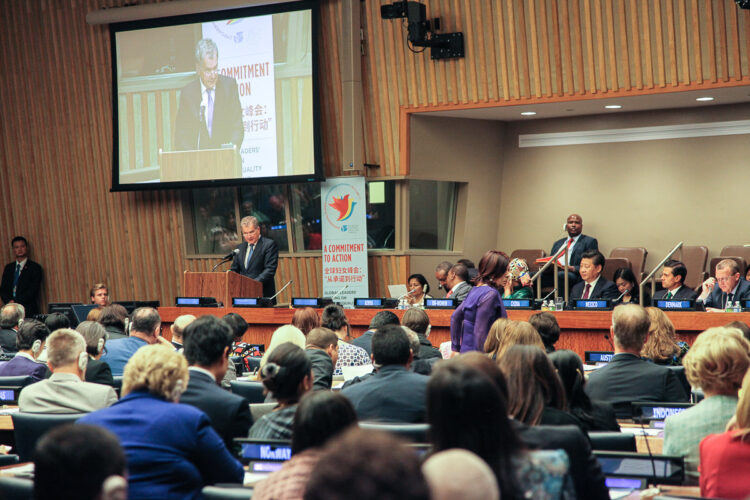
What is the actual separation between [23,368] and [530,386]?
11.5 ft

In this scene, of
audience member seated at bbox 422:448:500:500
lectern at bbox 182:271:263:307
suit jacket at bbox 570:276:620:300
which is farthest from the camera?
lectern at bbox 182:271:263:307

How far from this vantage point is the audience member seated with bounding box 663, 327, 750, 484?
9.89 feet

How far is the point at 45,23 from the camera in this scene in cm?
1231

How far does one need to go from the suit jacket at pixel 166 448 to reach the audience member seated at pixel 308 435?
51 centimetres

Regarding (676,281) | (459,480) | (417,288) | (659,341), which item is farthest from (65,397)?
(676,281)

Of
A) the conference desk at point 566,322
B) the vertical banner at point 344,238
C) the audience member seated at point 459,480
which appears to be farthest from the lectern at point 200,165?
the audience member seated at point 459,480

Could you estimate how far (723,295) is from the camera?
7.97 m

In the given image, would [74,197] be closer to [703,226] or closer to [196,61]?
[196,61]

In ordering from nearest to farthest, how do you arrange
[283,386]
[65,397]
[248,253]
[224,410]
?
1. [283,386]
2. [224,410]
3. [65,397]
4. [248,253]

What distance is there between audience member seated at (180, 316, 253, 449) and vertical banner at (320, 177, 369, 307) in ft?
22.1

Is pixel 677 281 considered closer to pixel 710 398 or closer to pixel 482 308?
pixel 482 308

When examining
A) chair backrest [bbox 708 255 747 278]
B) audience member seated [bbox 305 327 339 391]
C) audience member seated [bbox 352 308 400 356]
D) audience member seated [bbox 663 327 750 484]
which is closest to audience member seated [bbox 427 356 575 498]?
audience member seated [bbox 663 327 750 484]

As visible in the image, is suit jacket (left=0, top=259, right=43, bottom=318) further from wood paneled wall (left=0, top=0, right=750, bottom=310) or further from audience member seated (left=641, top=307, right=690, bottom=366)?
audience member seated (left=641, top=307, right=690, bottom=366)

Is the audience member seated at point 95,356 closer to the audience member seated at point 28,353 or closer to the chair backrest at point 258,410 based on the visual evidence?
the audience member seated at point 28,353
